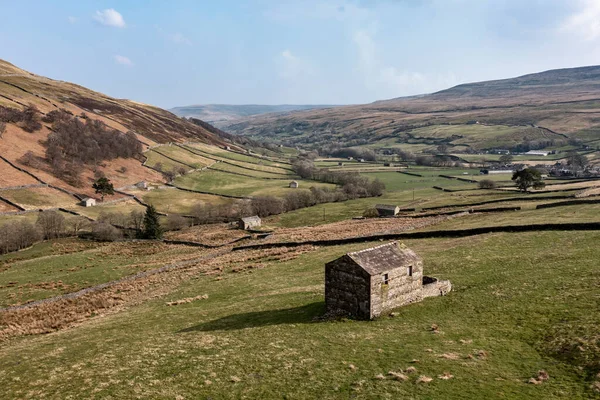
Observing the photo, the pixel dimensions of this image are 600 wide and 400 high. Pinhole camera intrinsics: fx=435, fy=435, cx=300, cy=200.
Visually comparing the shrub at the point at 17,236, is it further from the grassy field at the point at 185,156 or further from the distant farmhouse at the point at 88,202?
the grassy field at the point at 185,156

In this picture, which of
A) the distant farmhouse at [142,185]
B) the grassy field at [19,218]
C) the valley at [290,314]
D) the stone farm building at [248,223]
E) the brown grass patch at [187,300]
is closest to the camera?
the valley at [290,314]

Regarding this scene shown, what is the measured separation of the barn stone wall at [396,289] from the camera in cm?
2792

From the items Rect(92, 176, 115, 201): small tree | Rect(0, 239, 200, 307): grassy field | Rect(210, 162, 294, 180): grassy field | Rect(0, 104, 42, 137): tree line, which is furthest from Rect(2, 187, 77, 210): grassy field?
Rect(210, 162, 294, 180): grassy field

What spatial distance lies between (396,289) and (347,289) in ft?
11.3

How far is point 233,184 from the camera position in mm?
155750

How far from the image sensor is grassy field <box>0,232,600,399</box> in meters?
19.7

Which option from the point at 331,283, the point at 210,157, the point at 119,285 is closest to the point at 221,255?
the point at 119,285

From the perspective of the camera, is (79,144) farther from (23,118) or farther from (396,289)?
(396,289)

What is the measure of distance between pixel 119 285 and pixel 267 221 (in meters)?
54.7

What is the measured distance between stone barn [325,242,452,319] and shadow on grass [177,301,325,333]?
165 cm

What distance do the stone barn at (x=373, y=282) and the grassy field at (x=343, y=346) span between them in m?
1.17

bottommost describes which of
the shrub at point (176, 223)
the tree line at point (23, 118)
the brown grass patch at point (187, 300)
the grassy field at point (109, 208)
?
the shrub at point (176, 223)

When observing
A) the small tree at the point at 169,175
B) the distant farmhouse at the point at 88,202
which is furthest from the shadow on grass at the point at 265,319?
the small tree at the point at 169,175

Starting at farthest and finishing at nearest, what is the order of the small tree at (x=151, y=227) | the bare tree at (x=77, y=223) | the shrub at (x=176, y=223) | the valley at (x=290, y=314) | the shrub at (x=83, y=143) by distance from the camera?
the shrub at (x=83, y=143) → the shrub at (x=176, y=223) → the bare tree at (x=77, y=223) → the small tree at (x=151, y=227) → the valley at (x=290, y=314)
